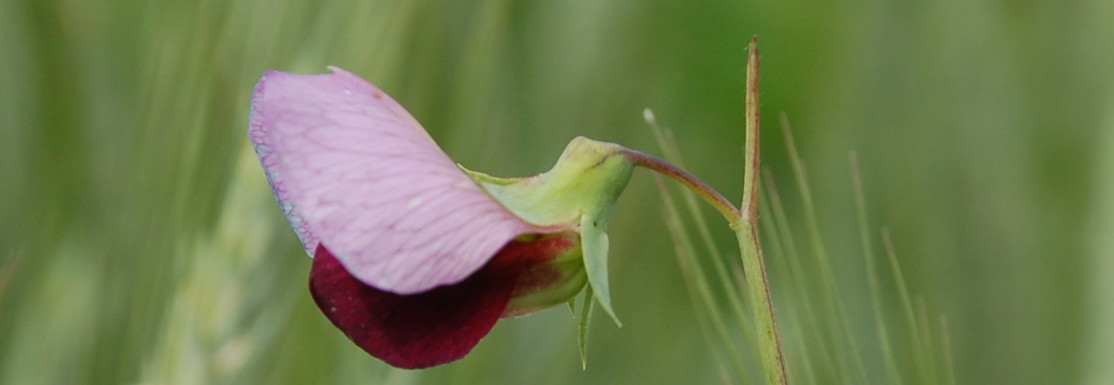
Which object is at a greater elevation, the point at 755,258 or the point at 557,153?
the point at 755,258

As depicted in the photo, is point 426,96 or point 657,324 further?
point 657,324

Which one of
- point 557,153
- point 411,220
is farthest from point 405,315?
point 557,153

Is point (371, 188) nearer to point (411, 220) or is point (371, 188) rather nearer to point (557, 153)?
point (411, 220)

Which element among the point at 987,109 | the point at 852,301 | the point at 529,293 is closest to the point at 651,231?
the point at 852,301

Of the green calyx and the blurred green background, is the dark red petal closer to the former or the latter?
the green calyx

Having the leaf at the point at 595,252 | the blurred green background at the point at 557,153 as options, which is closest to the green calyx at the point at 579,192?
the leaf at the point at 595,252

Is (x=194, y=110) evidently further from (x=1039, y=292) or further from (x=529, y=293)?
(x=1039, y=292)

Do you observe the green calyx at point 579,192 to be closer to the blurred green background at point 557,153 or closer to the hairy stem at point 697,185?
the hairy stem at point 697,185
